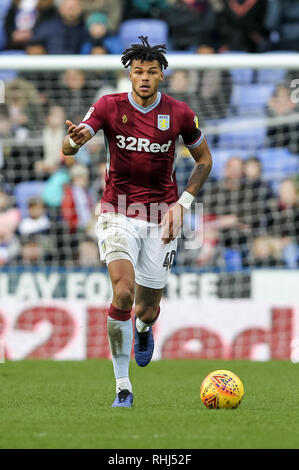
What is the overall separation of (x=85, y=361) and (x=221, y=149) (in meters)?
4.46

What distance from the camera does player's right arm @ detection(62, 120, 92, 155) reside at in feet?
23.0

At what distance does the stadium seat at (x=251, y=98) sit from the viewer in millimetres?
14648

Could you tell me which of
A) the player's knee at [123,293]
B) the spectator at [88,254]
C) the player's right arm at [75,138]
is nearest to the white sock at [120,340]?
the player's knee at [123,293]

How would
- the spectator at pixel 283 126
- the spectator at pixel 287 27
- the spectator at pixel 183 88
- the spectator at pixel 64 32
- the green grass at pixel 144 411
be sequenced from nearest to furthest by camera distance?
the green grass at pixel 144 411
the spectator at pixel 283 126
the spectator at pixel 183 88
the spectator at pixel 64 32
the spectator at pixel 287 27

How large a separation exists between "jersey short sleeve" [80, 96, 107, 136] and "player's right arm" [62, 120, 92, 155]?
0.44 ft

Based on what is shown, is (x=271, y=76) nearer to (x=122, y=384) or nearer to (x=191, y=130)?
(x=191, y=130)

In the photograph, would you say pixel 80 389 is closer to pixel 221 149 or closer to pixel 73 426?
pixel 73 426

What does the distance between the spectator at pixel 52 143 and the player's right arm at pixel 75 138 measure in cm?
652

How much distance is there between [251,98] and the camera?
15008 mm

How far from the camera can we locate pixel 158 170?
25.5ft

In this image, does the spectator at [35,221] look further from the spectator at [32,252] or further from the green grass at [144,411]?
the green grass at [144,411]

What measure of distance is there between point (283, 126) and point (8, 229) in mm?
4346

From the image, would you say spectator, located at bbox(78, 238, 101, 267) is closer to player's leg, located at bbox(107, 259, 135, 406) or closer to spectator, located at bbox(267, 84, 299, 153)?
spectator, located at bbox(267, 84, 299, 153)

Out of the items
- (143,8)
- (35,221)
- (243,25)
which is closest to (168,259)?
(35,221)
